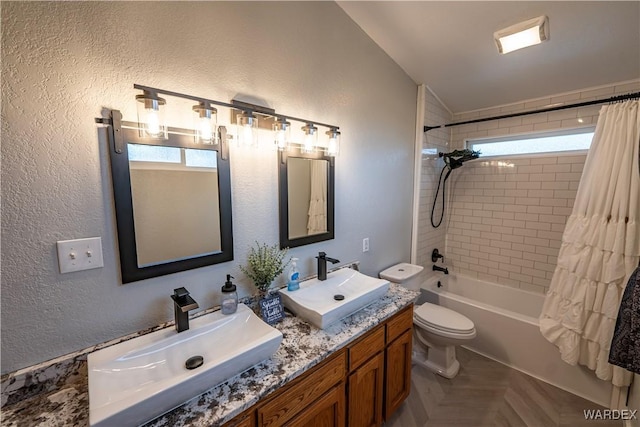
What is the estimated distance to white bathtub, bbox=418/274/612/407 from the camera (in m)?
1.97

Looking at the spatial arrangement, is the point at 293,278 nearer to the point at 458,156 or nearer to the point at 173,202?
the point at 173,202

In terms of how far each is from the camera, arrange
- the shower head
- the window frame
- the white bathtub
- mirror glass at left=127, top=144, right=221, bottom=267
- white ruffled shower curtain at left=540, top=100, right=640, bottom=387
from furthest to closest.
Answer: the shower head, the window frame, the white bathtub, white ruffled shower curtain at left=540, top=100, right=640, bottom=387, mirror glass at left=127, top=144, right=221, bottom=267

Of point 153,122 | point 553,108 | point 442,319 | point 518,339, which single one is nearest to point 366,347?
point 442,319

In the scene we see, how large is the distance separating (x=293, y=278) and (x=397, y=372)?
0.93 metres

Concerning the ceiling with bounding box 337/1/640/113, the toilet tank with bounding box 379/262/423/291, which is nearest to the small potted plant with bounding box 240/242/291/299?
the toilet tank with bounding box 379/262/423/291

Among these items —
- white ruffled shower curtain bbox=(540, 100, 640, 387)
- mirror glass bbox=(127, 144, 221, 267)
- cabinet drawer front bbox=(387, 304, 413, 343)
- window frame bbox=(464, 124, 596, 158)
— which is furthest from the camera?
window frame bbox=(464, 124, 596, 158)

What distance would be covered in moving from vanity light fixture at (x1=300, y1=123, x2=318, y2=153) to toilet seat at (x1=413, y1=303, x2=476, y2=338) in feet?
5.61

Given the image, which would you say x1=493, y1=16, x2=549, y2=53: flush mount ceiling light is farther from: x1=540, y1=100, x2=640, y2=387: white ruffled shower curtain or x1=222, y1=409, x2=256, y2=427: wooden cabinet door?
x1=222, y1=409, x2=256, y2=427: wooden cabinet door

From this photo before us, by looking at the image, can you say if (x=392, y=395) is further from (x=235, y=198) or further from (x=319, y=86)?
(x=319, y=86)

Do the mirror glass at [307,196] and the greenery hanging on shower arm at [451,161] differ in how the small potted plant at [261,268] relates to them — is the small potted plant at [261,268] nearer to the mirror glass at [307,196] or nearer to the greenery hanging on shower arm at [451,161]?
the mirror glass at [307,196]

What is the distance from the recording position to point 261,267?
1.38 m

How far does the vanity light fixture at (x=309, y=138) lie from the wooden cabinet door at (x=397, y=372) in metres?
1.30

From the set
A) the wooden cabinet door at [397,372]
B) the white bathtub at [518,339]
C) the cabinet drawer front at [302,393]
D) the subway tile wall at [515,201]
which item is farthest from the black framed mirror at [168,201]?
the white bathtub at [518,339]

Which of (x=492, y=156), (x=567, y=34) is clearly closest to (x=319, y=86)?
(x=567, y=34)
